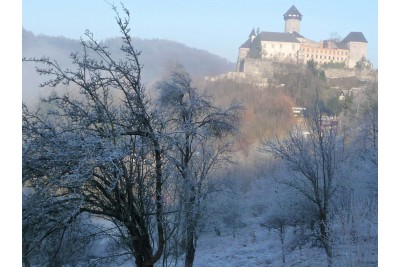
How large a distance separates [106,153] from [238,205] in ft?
33.7

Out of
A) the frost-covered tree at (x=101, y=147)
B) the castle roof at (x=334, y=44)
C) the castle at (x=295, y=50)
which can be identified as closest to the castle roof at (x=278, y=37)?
the castle at (x=295, y=50)

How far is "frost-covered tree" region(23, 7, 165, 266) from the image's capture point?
257cm

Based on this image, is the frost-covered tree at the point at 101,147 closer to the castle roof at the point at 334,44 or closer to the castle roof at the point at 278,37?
the castle roof at the point at 278,37

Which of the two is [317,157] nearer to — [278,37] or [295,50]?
[295,50]

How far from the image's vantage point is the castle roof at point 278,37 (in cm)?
3959

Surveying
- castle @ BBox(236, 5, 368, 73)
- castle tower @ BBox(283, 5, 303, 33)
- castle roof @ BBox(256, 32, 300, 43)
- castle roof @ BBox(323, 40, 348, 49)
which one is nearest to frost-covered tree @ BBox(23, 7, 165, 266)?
castle tower @ BBox(283, 5, 303, 33)

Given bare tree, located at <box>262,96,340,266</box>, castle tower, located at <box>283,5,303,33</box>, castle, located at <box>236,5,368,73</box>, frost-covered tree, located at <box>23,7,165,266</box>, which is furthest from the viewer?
castle, located at <box>236,5,368,73</box>

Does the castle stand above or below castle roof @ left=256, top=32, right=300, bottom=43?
below

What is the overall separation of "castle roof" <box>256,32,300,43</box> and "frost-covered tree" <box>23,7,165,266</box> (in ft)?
121

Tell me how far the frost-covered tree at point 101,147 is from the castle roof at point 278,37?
37.0 m

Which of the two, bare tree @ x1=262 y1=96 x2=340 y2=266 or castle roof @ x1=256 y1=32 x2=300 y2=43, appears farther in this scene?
castle roof @ x1=256 y1=32 x2=300 y2=43

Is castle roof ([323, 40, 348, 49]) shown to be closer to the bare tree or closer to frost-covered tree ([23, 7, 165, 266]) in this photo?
the bare tree

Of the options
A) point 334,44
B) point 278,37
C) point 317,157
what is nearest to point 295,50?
point 278,37
